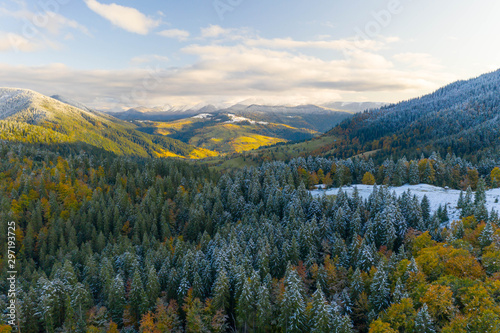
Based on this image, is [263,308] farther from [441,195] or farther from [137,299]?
[441,195]

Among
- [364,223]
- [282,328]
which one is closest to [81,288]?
[282,328]

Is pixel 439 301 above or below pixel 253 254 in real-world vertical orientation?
above

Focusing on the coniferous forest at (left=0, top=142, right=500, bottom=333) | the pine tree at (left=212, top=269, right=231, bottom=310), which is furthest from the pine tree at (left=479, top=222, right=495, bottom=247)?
the pine tree at (left=212, top=269, right=231, bottom=310)

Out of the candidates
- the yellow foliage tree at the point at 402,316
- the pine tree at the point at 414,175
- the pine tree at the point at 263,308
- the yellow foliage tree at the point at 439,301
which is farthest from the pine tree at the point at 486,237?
the pine tree at the point at 414,175

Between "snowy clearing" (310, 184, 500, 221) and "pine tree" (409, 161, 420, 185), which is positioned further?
"pine tree" (409, 161, 420, 185)

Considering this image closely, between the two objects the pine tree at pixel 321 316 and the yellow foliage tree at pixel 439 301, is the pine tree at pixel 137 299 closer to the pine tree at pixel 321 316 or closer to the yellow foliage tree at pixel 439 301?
the pine tree at pixel 321 316

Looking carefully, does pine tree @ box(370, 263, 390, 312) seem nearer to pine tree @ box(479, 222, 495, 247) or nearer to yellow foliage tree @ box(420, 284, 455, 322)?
yellow foliage tree @ box(420, 284, 455, 322)

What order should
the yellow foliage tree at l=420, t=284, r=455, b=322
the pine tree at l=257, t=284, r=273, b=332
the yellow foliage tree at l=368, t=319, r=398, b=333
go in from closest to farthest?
the yellow foliage tree at l=368, t=319, r=398, b=333, the yellow foliage tree at l=420, t=284, r=455, b=322, the pine tree at l=257, t=284, r=273, b=332

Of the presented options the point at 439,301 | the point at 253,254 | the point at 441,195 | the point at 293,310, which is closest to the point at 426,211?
the point at 441,195
